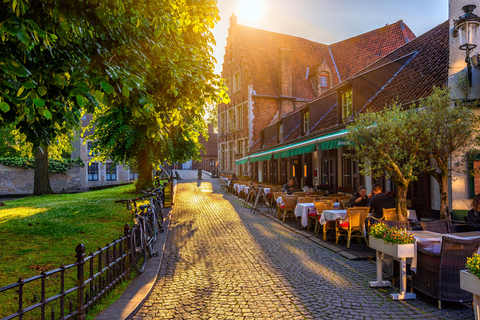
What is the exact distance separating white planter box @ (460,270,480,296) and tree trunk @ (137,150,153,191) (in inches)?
619

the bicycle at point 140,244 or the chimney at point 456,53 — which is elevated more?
the chimney at point 456,53

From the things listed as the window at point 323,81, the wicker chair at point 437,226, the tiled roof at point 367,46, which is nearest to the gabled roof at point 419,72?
the wicker chair at point 437,226

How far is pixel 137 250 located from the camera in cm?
571

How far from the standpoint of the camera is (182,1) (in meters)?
6.20

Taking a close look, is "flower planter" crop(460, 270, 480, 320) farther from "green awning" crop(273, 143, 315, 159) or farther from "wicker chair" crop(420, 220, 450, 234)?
"green awning" crop(273, 143, 315, 159)

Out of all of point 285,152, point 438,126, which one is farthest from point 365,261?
point 285,152

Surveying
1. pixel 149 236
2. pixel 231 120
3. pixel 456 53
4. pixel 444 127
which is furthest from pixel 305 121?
pixel 231 120

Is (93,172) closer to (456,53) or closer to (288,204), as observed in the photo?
(288,204)

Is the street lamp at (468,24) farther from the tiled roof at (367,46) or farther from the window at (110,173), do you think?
the window at (110,173)

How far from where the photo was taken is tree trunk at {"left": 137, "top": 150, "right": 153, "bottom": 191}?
17812 millimetres

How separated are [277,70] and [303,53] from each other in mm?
4162

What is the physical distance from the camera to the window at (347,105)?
46.9 ft

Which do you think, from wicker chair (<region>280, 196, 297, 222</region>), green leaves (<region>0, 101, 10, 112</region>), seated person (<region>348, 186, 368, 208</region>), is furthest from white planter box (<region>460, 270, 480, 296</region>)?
wicker chair (<region>280, 196, 297, 222</region>)

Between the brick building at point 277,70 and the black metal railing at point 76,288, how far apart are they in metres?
23.5
